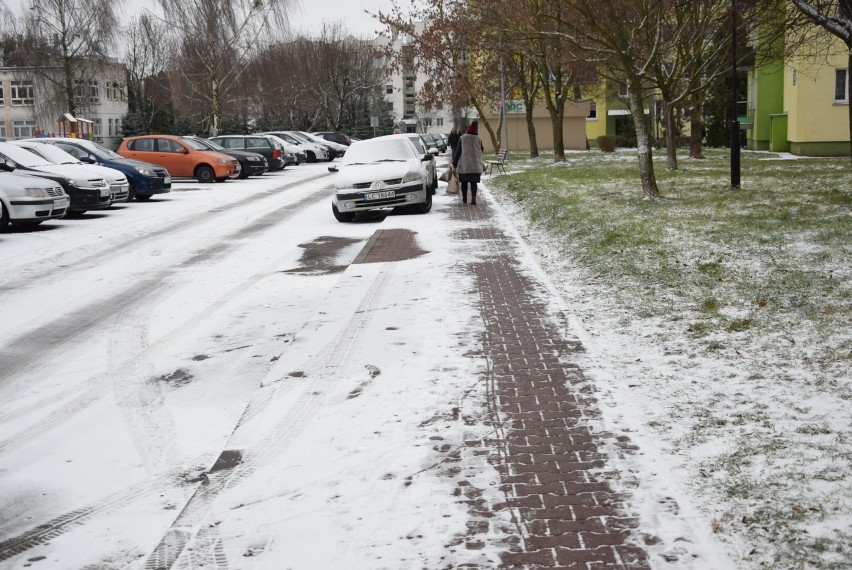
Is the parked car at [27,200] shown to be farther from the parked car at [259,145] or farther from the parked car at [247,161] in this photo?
the parked car at [259,145]

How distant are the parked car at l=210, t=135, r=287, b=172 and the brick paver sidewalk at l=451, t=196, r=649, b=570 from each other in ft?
97.8

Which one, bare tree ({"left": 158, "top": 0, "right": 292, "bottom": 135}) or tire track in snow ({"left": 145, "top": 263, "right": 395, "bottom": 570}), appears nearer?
tire track in snow ({"left": 145, "top": 263, "right": 395, "bottom": 570})

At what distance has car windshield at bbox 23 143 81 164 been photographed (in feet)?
70.2

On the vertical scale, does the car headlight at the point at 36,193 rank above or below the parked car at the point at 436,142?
below

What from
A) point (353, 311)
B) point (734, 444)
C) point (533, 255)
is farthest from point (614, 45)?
point (734, 444)

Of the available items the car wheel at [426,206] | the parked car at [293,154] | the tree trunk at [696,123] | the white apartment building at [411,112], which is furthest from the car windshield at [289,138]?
the white apartment building at [411,112]

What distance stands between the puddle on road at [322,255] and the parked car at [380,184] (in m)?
2.39

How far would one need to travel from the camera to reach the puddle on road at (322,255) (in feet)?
39.7

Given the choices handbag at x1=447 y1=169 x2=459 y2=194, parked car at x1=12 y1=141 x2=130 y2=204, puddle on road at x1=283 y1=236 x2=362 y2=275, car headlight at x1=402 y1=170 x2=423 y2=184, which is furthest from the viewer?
handbag at x1=447 y1=169 x2=459 y2=194

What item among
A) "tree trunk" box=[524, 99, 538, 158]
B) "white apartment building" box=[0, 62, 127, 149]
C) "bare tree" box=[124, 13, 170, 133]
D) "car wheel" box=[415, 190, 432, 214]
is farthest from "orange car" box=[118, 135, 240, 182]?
"bare tree" box=[124, 13, 170, 133]

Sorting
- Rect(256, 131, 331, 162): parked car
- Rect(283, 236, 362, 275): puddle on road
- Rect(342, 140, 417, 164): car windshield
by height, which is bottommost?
Rect(283, 236, 362, 275): puddle on road

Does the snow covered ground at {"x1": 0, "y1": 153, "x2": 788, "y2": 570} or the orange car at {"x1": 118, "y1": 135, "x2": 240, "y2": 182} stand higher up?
the orange car at {"x1": 118, "y1": 135, "x2": 240, "y2": 182}

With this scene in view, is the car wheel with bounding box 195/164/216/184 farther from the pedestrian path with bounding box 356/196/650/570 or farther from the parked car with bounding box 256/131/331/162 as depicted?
the pedestrian path with bounding box 356/196/650/570

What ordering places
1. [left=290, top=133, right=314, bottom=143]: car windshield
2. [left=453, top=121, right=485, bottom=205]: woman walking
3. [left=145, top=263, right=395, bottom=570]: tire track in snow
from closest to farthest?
1. [left=145, top=263, right=395, bottom=570]: tire track in snow
2. [left=453, top=121, right=485, bottom=205]: woman walking
3. [left=290, top=133, right=314, bottom=143]: car windshield
